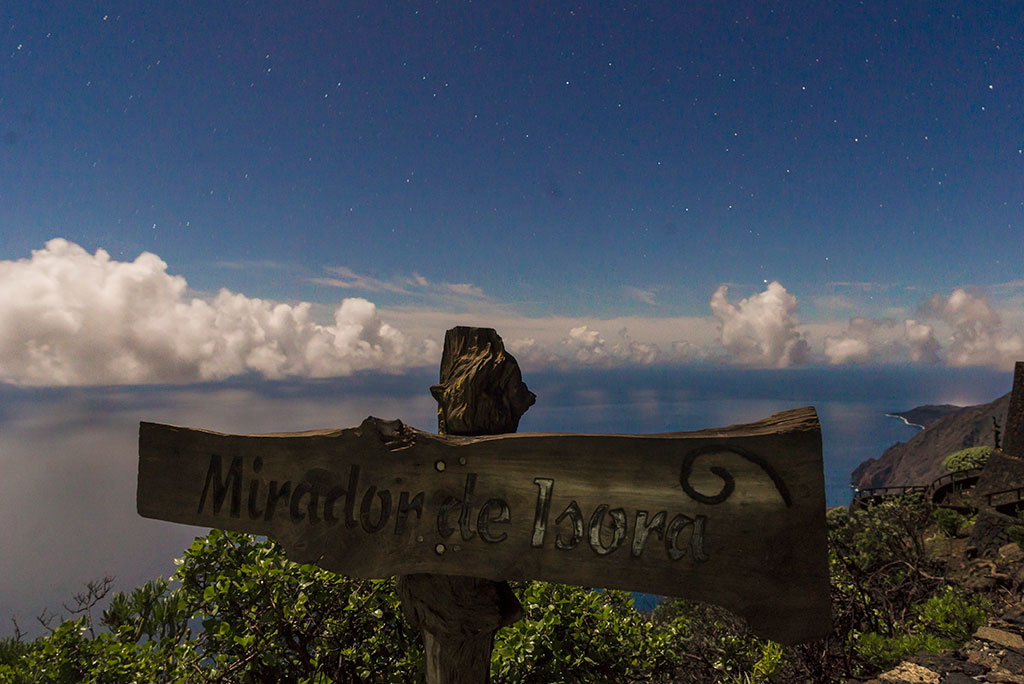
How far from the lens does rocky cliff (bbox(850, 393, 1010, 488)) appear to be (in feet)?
197

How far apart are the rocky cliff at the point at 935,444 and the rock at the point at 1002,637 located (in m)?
66.5

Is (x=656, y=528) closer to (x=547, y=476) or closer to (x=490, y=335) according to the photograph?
(x=547, y=476)

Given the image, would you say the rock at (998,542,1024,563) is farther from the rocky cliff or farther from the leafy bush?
the rocky cliff

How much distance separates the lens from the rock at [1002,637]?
4.24 m

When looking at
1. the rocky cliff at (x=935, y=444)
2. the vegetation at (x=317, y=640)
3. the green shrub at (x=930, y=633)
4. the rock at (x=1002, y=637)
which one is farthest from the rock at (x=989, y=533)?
the rocky cliff at (x=935, y=444)

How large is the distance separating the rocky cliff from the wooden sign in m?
70.9

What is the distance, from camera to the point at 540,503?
2150 mm

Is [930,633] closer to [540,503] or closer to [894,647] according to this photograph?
[894,647]

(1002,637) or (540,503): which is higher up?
(540,503)

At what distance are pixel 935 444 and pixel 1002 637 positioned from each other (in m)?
87.8

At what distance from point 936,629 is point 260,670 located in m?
6.63

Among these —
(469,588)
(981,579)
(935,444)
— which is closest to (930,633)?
(981,579)

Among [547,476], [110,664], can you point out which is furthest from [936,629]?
[110,664]

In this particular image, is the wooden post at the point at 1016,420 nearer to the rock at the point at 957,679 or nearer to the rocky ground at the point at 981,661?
the rocky ground at the point at 981,661
